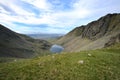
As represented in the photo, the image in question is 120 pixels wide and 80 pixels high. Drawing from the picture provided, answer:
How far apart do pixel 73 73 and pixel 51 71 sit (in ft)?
8.64

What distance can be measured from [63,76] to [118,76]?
6.56m

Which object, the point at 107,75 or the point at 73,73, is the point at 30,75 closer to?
the point at 73,73

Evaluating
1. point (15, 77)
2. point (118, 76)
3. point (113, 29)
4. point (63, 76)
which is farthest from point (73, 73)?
point (113, 29)

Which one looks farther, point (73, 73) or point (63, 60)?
point (63, 60)

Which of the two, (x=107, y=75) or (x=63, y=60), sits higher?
(x=63, y=60)

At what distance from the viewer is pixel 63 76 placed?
57.3ft

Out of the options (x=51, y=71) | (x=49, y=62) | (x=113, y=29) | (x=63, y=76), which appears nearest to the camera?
(x=63, y=76)

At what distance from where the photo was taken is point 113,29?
194 m

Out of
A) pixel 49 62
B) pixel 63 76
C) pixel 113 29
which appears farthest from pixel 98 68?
pixel 113 29

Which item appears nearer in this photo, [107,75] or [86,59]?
[107,75]

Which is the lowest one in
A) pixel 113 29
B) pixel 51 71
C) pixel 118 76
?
pixel 118 76

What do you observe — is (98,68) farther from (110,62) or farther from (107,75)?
(110,62)

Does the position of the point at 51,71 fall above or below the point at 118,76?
above

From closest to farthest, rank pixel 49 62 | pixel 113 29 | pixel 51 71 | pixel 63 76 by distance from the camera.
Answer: pixel 63 76
pixel 51 71
pixel 49 62
pixel 113 29
